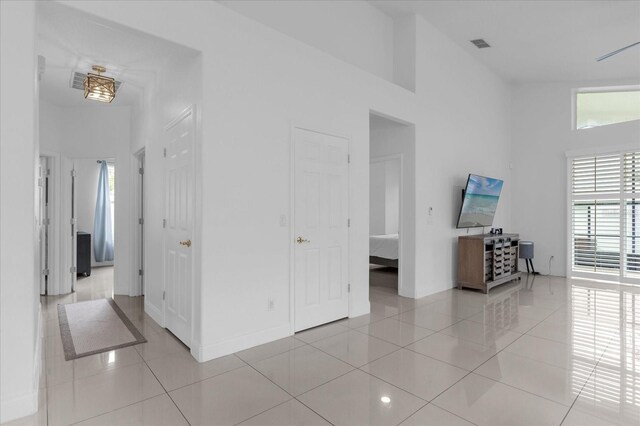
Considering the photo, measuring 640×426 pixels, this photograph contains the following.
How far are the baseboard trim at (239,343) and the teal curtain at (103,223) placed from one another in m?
6.30

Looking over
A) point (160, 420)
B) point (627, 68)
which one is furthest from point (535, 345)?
point (627, 68)

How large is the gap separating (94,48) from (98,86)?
802mm

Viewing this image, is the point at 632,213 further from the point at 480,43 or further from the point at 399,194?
the point at 399,194

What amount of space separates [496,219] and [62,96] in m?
7.64

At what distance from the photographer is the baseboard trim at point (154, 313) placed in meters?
3.78

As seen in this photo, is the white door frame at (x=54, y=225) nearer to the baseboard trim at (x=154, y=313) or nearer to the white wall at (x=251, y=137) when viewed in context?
the baseboard trim at (x=154, y=313)

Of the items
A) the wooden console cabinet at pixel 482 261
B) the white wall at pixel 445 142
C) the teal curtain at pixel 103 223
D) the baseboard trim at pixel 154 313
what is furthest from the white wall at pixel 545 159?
the teal curtain at pixel 103 223

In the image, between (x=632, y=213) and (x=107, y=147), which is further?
(x=632, y=213)

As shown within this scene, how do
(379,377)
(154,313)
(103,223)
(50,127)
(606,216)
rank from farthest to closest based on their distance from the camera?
(103,223)
(606,216)
(50,127)
(154,313)
(379,377)

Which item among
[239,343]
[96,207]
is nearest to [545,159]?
[239,343]

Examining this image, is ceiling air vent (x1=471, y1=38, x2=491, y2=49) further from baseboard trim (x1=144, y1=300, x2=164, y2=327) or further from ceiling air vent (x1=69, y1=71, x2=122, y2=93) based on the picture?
baseboard trim (x1=144, y1=300, x2=164, y2=327)

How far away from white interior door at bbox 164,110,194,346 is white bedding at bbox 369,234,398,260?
4.06m

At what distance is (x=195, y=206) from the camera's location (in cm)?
299

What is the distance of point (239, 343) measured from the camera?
3.10 meters
